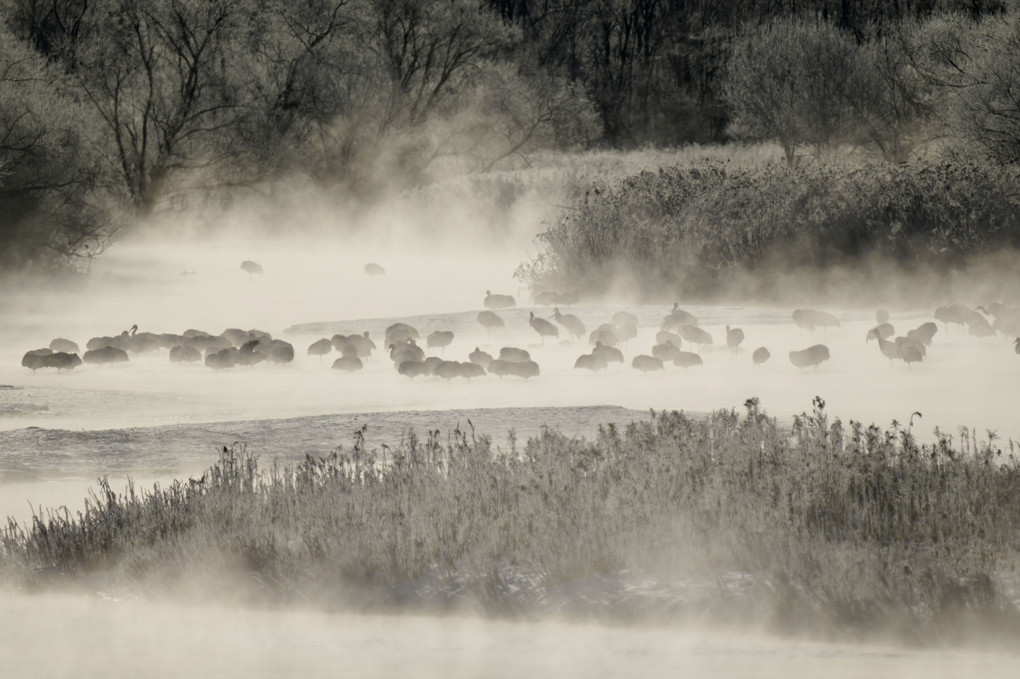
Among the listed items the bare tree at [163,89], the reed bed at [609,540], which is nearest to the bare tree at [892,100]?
the bare tree at [163,89]

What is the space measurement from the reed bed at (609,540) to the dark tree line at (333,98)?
63.5 ft

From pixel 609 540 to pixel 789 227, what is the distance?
45.2ft

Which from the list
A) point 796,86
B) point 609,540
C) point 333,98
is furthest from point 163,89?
point 609,540

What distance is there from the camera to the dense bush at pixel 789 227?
723 inches

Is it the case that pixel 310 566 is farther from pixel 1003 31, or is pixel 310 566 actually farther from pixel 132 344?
pixel 1003 31

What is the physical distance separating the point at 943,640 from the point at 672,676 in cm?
115

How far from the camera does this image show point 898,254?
60.3 ft

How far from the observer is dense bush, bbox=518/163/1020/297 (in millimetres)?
18375

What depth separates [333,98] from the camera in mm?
42062

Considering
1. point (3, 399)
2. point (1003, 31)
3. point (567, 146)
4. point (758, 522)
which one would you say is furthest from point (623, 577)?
point (567, 146)

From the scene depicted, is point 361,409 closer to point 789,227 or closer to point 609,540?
point 609,540

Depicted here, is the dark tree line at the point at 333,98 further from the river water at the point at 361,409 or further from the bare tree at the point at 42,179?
the river water at the point at 361,409

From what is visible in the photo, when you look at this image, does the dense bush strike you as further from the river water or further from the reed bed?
the reed bed

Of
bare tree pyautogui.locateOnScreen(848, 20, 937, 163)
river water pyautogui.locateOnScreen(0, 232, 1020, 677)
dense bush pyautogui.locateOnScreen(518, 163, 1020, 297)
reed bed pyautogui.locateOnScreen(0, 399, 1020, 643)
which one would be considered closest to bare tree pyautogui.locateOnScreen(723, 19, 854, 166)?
bare tree pyautogui.locateOnScreen(848, 20, 937, 163)
